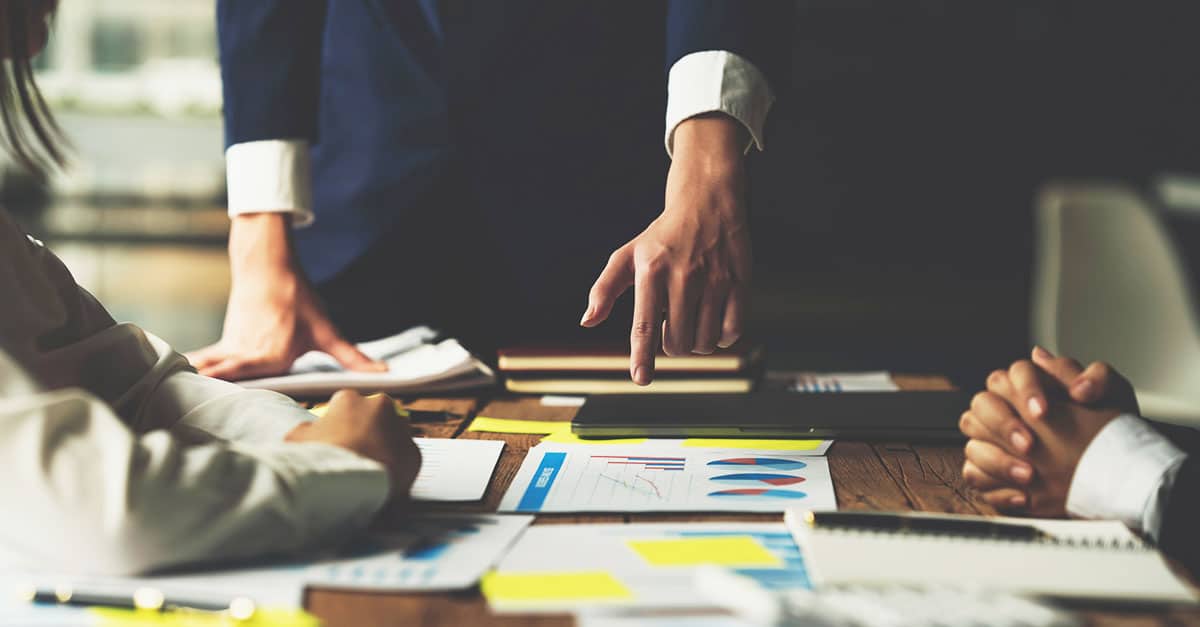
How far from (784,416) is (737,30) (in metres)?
0.37

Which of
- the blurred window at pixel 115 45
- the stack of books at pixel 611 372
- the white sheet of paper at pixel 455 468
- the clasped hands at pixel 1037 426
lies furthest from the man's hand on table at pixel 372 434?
the blurred window at pixel 115 45

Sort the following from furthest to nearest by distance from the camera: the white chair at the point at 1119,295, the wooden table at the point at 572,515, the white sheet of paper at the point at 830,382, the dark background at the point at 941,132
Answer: the dark background at the point at 941,132
the white chair at the point at 1119,295
the white sheet of paper at the point at 830,382
the wooden table at the point at 572,515

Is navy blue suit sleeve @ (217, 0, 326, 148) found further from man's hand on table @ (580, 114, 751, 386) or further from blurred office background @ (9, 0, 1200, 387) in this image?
blurred office background @ (9, 0, 1200, 387)

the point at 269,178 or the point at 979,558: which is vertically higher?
the point at 269,178

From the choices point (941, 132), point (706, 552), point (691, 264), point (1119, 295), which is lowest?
point (1119, 295)

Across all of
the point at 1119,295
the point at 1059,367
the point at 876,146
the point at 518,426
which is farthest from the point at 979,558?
the point at 876,146

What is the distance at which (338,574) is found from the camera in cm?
55

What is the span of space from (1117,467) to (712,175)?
41 centimetres

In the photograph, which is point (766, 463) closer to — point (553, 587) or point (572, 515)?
point (572, 515)

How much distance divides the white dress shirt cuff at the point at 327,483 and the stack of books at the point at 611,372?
1.90 ft

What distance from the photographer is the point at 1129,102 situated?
210 inches

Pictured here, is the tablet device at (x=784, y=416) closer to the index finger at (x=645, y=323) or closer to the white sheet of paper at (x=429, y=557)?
the index finger at (x=645, y=323)

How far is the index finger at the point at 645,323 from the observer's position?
85cm

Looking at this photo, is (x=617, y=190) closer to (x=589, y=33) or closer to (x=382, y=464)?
(x=589, y=33)
